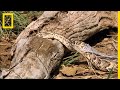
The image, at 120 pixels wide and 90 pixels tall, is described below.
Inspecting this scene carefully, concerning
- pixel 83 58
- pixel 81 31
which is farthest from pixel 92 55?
pixel 81 31

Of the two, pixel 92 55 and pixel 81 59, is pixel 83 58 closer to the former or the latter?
pixel 81 59

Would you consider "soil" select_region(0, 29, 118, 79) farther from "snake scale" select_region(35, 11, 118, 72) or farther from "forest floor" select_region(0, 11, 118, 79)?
"snake scale" select_region(35, 11, 118, 72)

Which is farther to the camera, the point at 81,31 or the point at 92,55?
the point at 81,31

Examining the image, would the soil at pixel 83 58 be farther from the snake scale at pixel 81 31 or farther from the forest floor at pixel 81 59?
the snake scale at pixel 81 31

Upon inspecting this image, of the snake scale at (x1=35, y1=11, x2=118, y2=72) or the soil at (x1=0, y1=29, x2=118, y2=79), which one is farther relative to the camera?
the snake scale at (x1=35, y1=11, x2=118, y2=72)

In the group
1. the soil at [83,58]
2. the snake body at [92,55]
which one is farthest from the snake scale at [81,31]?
the soil at [83,58]

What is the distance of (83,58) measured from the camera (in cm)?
477

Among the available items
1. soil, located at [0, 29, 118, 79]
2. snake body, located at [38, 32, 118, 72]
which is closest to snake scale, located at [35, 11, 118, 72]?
snake body, located at [38, 32, 118, 72]

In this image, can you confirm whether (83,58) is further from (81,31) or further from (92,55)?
(81,31)

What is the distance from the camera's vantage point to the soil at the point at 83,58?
14.6 ft

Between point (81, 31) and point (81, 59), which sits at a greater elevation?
point (81, 31)

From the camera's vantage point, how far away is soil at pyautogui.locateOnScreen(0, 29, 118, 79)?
4441 millimetres

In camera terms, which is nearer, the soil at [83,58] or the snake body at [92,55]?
the soil at [83,58]
